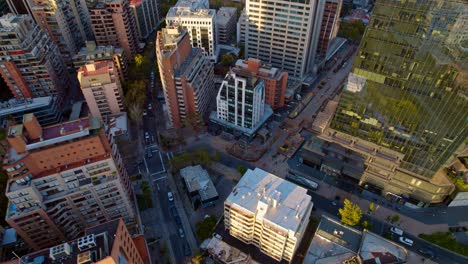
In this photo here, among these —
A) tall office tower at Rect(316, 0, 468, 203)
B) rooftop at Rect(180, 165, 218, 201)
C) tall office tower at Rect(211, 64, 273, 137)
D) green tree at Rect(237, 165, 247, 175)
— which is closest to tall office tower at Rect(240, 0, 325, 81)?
tall office tower at Rect(211, 64, 273, 137)

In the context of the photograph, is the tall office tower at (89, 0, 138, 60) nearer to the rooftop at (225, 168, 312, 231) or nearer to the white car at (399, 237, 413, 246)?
the rooftop at (225, 168, 312, 231)

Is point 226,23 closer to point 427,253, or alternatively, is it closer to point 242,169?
point 242,169

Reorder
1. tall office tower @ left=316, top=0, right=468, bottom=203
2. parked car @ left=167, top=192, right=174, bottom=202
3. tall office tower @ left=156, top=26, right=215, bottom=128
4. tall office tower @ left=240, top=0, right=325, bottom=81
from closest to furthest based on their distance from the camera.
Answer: tall office tower @ left=316, top=0, right=468, bottom=203 < parked car @ left=167, top=192, right=174, bottom=202 < tall office tower @ left=156, top=26, right=215, bottom=128 < tall office tower @ left=240, top=0, right=325, bottom=81

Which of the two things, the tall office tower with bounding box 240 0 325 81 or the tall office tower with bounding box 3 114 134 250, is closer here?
the tall office tower with bounding box 3 114 134 250

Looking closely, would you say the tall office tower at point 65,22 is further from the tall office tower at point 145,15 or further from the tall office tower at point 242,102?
the tall office tower at point 242,102

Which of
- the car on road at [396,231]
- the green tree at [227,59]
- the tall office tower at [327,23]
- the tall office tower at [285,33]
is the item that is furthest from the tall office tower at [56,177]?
the tall office tower at [327,23]

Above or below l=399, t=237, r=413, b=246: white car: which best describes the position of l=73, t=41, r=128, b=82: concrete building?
above
